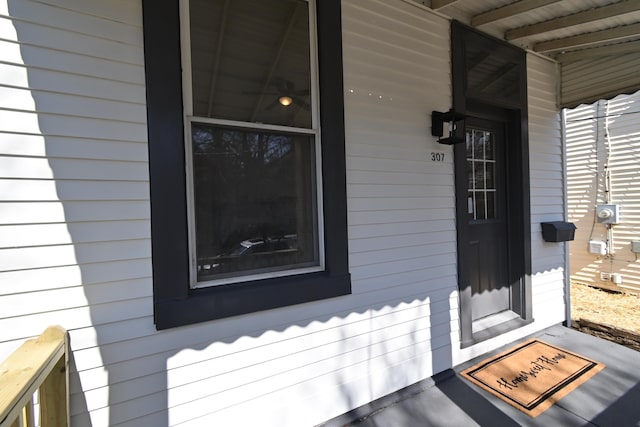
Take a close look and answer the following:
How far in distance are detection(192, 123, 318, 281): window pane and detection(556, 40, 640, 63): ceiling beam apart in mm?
3237

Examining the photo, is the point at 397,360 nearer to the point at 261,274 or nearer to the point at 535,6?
the point at 261,274

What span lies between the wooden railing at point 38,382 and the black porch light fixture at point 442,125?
104 inches

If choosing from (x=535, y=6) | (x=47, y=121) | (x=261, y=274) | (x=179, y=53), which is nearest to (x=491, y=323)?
(x=261, y=274)

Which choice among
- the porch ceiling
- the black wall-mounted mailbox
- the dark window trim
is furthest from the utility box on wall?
the dark window trim

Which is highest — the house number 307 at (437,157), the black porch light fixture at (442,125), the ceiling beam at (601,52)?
the ceiling beam at (601,52)

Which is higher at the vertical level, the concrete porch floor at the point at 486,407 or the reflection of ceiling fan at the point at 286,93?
the reflection of ceiling fan at the point at 286,93

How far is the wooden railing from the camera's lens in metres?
0.89

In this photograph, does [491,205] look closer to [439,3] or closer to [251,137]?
[439,3]

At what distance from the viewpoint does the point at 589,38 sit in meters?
2.96

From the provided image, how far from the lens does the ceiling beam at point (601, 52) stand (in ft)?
9.70

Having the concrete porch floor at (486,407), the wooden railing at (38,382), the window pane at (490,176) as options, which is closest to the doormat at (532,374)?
the concrete porch floor at (486,407)

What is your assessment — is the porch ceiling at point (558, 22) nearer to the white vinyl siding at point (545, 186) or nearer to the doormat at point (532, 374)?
the white vinyl siding at point (545, 186)

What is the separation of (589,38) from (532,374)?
121 inches

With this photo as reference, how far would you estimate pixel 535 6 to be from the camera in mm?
2420
